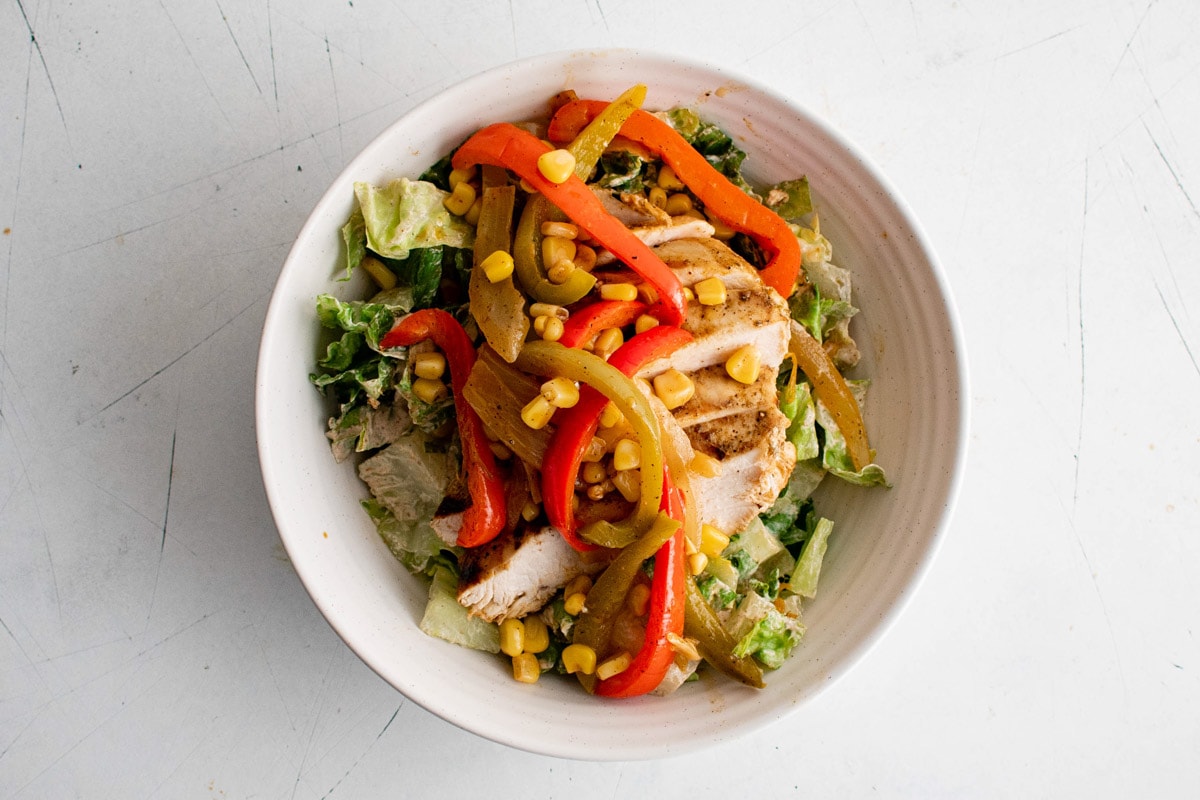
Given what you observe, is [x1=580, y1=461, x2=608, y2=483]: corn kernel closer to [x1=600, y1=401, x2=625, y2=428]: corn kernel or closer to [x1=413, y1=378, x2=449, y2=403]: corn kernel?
[x1=600, y1=401, x2=625, y2=428]: corn kernel

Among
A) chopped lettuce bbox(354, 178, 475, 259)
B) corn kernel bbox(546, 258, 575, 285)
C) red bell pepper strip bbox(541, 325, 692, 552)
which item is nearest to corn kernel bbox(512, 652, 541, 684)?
red bell pepper strip bbox(541, 325, 692, 552)

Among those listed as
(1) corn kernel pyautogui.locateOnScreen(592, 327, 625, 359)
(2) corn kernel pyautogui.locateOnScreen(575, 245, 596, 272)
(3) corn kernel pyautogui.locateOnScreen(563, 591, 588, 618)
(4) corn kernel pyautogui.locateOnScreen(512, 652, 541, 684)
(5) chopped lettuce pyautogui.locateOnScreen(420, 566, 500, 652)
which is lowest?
(4) corn kernel pyautogui.locateOnScreen(512, 652, 541, 684)

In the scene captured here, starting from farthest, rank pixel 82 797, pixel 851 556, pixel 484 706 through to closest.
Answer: pixel 82 797 → pixel 851 556 → pixel 484 706

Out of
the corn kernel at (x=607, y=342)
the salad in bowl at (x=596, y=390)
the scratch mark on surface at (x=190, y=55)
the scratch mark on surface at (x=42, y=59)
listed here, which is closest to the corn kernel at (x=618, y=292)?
the salad in bowl at (x=596, y=390)

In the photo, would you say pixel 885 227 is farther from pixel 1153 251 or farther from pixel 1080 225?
pixel 1153 251

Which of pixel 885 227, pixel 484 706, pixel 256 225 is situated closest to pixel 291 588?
pixel 484 706

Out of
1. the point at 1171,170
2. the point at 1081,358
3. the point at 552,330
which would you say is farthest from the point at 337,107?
the point at 1171,170

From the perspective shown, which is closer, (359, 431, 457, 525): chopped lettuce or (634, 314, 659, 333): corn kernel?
(634, 314, 659, 333): corn kernel

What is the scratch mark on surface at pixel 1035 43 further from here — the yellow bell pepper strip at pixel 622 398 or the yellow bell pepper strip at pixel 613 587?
the yellow bell pepper strip at pixel 613 587
